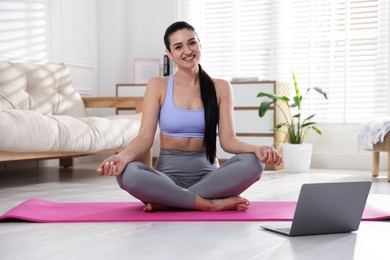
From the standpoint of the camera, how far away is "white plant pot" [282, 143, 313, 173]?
4.62 metres

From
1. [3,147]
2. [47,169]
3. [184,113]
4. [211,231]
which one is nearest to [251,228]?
[211,231]

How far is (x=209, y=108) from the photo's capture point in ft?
8.06

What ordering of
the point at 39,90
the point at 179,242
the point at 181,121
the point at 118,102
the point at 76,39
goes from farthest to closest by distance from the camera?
the point at 76,39 < the point at 118,102 < the point at 39,90 < the point at 181,121 < the point at 179,242

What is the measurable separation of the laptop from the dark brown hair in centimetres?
61

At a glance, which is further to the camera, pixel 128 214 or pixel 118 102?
pixel 118 102

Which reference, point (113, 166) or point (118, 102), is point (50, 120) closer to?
point (118, 102)

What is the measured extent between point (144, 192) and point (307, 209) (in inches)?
27.0

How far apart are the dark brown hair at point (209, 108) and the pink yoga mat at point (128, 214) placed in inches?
11.6

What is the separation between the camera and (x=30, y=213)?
7.47ft

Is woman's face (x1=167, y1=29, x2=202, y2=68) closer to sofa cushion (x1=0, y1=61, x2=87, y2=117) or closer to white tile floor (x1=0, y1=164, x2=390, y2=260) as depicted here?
white tile floor (x1=0, y1=164, x2=390, y2=260)

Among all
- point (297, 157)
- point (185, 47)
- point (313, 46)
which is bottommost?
point (297, 157)

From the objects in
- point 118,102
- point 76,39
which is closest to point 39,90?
point 118,102

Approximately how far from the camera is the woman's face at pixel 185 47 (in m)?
2.40

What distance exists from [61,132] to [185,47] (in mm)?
1263
